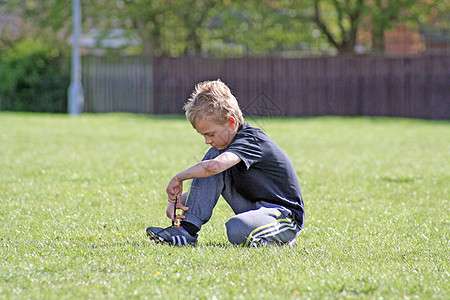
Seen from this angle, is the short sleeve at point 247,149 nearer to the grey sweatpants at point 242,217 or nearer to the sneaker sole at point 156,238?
the grey sweatpants at point 242,217

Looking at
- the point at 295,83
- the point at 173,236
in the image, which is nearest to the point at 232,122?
the point at 173,236

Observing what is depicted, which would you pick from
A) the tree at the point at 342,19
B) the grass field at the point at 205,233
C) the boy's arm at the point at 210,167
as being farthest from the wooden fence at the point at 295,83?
the boy's arm at the point at 210,167

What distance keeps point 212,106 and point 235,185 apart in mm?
665

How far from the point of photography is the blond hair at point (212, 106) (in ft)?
14.1

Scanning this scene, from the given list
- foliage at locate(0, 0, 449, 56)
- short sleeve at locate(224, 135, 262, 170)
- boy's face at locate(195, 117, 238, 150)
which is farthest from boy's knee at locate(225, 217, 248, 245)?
foliage at locate(0, 0, 449, 56)

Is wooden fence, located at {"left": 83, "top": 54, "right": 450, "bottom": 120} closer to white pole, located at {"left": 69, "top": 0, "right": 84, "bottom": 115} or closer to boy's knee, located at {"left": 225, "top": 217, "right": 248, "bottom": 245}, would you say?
white pole, located at {"left": 69, "top": 0, "right": 84, "bottom": 115}

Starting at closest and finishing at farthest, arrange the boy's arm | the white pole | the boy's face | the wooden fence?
the boy's arm
the boy's face
the white pole
the wooden fence

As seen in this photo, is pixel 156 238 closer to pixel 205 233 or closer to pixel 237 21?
pixel 205 233

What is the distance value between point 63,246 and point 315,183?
4.12 metres

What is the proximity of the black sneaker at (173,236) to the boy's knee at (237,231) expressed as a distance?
0.29 meters

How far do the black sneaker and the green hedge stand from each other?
21.1 metres

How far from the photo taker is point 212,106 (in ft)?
14.1

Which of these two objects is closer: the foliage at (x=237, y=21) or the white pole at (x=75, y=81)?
the white pole at (x=75, y=81)

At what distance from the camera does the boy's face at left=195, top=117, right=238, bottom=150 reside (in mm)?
4332
